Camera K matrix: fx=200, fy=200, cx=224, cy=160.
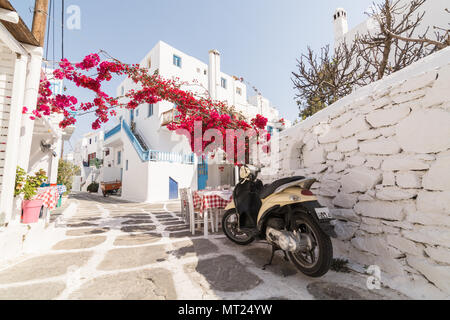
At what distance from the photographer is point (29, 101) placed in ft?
12.8

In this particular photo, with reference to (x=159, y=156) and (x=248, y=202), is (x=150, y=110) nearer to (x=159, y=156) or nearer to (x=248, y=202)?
(x=159, y=156)

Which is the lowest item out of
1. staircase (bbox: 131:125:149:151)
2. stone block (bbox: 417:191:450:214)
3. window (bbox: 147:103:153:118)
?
stone block (bbox: 417:191:450:214)

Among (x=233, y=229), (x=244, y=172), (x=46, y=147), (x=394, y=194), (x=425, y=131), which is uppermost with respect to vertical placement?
(x=46, y=147)

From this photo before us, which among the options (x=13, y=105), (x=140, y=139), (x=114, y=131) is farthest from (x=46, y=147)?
(x=114, y=131)

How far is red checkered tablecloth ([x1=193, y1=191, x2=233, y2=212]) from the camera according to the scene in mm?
4118

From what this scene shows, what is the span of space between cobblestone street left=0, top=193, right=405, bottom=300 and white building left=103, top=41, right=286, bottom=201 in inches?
304

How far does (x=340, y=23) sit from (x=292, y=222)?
16.3 metres

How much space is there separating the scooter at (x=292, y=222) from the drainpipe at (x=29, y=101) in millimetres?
4139

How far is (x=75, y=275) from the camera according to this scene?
2.40 meters

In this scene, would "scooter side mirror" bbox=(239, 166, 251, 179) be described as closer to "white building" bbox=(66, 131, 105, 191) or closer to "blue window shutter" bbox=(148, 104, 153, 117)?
"blue window shutter" bbox=(148, 104, 153, 117)

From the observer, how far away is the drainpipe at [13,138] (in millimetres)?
3354

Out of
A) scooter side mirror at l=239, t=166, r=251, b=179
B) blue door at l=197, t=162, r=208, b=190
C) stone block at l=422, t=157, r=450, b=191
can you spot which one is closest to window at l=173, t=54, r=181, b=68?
blue door at l=197, t=162, r=208, b=190
